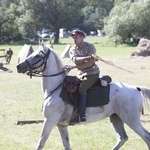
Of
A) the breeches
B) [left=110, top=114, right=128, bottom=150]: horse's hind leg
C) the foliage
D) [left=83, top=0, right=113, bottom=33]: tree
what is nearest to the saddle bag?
the breeches

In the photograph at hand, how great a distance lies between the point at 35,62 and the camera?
8.59 metres

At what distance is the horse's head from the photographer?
8508 mm

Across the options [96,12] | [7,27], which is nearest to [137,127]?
[7,27]

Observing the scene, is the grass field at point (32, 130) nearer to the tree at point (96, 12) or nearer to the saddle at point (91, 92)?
the saddle at point (91, 92)

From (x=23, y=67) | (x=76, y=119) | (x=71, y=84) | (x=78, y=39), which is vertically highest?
(x=78, y=39)

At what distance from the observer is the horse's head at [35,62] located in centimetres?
851

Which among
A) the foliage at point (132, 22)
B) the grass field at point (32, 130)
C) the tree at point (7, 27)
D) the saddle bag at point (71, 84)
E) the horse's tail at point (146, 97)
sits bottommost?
the tree at point (7, 27)

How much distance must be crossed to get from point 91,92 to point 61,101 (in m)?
0.70

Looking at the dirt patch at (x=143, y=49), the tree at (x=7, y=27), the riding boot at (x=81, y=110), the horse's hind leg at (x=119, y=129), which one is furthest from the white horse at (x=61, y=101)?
the tree at (x=7, y=27)

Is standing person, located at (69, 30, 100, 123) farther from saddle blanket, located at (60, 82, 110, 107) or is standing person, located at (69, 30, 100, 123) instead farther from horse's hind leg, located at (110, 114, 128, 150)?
horse's hind leg, located at (110, 114, 128, 150)

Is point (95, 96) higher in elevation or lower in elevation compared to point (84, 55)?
lower

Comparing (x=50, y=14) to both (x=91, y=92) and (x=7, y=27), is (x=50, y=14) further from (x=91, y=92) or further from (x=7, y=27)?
(x=91, y=92)

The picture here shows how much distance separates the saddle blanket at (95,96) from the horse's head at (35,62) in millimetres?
697

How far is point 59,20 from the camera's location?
82.7 metres
